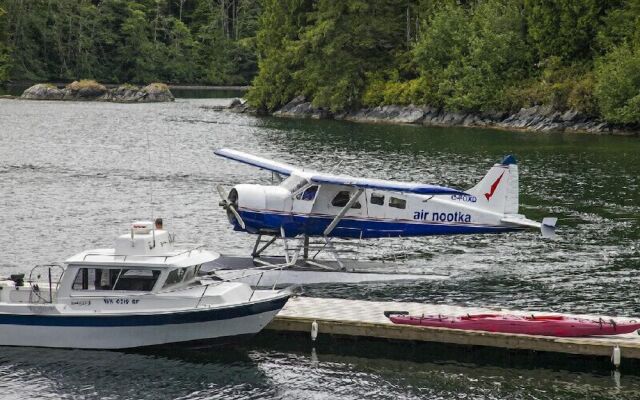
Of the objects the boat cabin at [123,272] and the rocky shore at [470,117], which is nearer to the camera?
the boat cabin at [123,272]

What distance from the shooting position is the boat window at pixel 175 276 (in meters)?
25.0

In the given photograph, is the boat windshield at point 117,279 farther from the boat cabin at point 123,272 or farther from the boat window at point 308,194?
the boat window at point 308,194

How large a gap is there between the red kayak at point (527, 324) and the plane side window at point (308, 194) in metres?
6.52

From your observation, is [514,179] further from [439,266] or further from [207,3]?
[207,3]

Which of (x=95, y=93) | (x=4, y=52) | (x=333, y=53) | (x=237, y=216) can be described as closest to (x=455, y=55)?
(x=333, y=53)

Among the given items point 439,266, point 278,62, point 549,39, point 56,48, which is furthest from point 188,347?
point 56,48

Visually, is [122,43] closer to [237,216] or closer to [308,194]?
[308,194]

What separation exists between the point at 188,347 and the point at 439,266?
11677 millimetres

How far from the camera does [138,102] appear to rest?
412ft

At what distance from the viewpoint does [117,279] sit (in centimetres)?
2488

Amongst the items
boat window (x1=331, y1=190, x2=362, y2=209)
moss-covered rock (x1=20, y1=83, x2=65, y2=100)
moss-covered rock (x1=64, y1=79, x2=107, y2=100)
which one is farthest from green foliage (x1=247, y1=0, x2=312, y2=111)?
boat window (x1=331, y1=190, x2=362, y2=209)

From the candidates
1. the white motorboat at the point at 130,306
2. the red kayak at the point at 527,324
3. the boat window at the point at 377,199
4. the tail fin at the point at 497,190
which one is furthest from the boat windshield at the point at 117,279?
the tail fin at the point at 497,190

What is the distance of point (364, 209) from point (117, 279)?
9.35 metres

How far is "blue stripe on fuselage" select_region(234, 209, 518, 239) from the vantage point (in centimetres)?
3108
